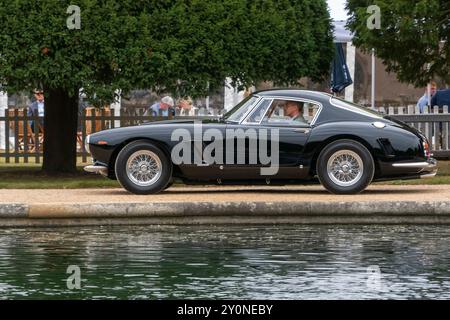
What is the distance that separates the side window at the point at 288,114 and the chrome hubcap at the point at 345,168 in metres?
0.63

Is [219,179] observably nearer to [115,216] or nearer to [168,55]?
[115,216]

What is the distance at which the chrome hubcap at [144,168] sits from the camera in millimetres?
17172

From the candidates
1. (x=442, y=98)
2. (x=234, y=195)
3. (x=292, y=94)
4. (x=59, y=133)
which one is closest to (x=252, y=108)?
(x=292, y=94)

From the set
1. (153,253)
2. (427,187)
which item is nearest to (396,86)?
(427,187)

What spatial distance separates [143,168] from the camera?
17.3 meters

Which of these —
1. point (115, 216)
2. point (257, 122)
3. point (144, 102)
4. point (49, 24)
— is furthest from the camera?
point (144, 102)

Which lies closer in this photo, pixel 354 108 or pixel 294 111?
pixel 294 111

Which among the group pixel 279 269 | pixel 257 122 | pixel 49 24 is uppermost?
pixel 49 24

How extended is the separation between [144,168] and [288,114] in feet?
6.57

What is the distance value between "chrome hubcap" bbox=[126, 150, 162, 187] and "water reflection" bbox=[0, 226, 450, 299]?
8.17 feet

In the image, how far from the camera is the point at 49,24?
814 inches

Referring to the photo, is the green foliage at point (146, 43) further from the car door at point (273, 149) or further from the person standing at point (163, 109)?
the person standing at point (163, 109)

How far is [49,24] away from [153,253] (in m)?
8.85

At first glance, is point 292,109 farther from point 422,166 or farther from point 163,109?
point 163,109
